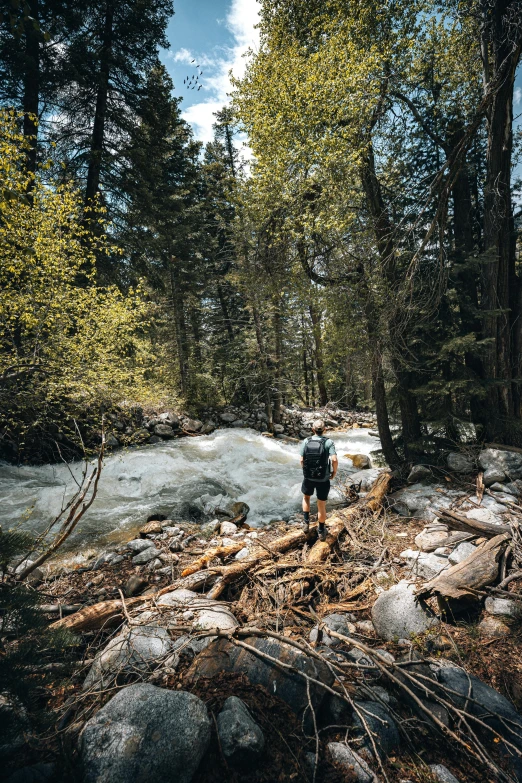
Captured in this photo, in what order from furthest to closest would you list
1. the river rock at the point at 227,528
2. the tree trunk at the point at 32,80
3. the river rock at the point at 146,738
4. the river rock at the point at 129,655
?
the tree trunk at the point at 32,80
the river rock at the point at 227,528
the river rock at the point at 129,655
the river rock at the point at 146,738

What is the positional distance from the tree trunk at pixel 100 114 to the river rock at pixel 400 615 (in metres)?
13.4

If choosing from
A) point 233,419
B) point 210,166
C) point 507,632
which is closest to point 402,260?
point 507,632

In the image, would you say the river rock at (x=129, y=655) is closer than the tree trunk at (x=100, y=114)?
Yes

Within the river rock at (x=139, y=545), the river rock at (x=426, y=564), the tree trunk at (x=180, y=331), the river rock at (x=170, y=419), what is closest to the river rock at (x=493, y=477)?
the river rock at (x=426, y=564)

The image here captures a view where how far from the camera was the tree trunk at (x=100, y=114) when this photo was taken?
10.6 metres

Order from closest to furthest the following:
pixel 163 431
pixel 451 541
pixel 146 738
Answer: pixel 146 738 → pixel 451 541 → pixel 163 431

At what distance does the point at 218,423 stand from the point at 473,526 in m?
12.0

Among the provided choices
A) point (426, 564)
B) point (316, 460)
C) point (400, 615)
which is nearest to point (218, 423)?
point (316, 460)

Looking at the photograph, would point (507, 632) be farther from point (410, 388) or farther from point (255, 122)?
point (255, 122)

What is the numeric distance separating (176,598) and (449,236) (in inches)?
331

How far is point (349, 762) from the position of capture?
182 centimetres

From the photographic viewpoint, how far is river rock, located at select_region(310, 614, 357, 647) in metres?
2.88

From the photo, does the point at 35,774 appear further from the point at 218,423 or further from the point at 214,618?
the point at 218,423

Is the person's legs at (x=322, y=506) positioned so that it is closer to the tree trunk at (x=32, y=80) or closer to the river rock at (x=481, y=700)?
the river rock at (x=481, y=700)
